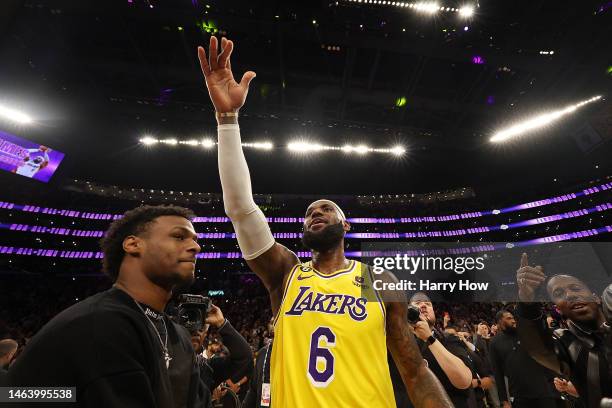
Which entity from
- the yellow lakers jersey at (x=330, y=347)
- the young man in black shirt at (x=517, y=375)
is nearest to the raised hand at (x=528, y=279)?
the yellow lakers jersey at (x=330, y=347)

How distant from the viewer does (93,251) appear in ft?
84.0

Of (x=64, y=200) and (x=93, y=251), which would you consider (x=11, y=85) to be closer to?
(x=64, y=200)

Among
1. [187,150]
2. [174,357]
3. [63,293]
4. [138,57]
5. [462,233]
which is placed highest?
[187,150]

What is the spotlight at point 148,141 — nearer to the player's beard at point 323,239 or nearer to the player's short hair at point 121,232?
the player's short hair at point 121,232

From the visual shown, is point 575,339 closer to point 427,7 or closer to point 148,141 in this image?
point 427,7

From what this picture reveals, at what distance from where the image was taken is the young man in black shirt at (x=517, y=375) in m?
4.86

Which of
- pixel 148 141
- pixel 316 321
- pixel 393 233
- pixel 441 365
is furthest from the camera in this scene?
pixel 393 233

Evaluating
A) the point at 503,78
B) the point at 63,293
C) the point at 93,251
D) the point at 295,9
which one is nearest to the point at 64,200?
the point at 93,251

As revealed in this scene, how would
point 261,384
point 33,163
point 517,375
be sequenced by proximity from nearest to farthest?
point 261,384 → point 517,375 → point 33,163

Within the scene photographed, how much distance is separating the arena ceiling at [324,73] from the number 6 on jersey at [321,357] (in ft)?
25.6

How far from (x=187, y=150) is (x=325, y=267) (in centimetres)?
2019

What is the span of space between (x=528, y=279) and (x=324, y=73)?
1293 centimetres

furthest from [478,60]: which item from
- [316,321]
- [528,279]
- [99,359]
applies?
[99,359]

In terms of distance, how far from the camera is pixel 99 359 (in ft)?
4.34
